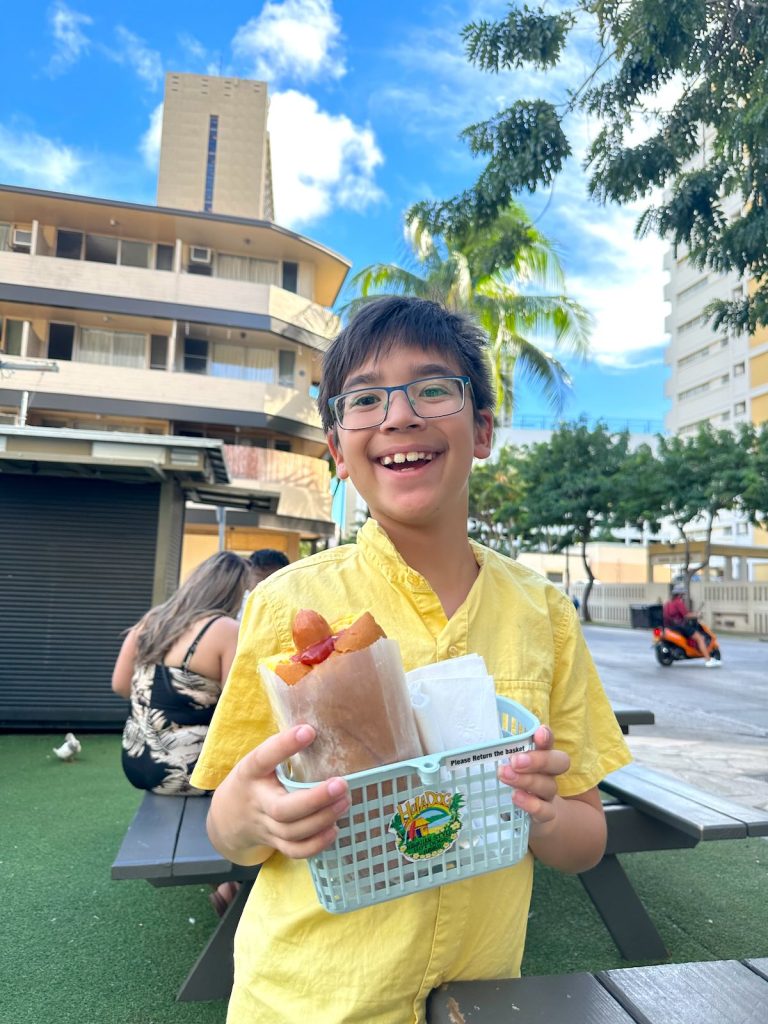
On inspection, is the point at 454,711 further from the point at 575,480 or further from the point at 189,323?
the point at 575,480

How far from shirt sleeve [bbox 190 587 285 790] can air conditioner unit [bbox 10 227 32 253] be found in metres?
25.7

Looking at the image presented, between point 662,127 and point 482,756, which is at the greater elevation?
point 662,127

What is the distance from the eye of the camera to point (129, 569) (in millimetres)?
7516

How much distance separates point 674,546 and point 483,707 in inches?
1280

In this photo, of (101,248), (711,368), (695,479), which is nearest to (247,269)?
(101,248)

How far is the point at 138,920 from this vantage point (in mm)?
3389

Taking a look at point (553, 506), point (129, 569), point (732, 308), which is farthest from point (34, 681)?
point (553, 506)

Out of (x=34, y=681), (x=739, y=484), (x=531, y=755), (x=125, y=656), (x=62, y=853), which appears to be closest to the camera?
(x=531, y=755)

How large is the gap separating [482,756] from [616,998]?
59 cm

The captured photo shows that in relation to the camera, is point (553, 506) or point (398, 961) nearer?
point (398, 961)

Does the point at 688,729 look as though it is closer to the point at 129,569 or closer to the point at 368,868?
the point at 129,569

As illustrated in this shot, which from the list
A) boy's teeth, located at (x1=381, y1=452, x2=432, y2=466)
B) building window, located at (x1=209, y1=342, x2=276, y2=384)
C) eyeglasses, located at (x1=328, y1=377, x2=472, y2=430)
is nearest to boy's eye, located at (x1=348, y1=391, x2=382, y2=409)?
eyeglasses, located at (x1=328, y1=377, x2=472, y2=430)

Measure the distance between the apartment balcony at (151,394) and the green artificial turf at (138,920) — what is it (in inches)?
738

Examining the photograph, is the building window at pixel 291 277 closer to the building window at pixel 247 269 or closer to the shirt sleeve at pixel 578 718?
the building window at pixel 247 269
